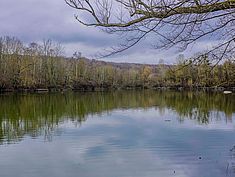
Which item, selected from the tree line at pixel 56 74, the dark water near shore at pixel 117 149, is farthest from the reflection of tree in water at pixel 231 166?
the tree line at pixel 56 74

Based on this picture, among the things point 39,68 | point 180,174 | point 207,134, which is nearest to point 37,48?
point 39,68

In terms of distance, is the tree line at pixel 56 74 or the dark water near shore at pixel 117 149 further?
the tree line at pixel 56 74

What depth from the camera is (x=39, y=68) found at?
205 feet

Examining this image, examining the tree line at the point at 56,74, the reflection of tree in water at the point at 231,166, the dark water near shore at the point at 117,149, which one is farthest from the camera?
the tree line at the point at 56,74

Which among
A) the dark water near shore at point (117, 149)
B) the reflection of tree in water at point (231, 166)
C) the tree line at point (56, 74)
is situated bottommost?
the dark water near shore at point (117, 149)

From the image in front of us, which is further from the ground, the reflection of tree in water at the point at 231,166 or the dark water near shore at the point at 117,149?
the reflection of tree in water at the point at 231,166

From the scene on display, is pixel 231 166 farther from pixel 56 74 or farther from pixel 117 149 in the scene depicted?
pixel 56 74

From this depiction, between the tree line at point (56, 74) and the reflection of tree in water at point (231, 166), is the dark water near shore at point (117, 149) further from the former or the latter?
the tree line at point (56, 74)

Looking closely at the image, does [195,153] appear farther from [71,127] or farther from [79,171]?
[71,127]

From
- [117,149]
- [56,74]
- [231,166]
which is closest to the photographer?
[231,166]

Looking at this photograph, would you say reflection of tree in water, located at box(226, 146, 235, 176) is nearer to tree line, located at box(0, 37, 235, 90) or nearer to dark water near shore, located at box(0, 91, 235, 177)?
→ dark water near shore, located at box(0, 91, 235, 177)

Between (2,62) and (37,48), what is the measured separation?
13.8 metres

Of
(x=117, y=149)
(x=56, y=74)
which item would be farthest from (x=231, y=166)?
(x=56, y=74)

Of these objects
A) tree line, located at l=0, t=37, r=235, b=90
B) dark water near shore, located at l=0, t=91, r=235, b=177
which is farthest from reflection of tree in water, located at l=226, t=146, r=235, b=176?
tree line, located at l=0, t=37, r=235, b=90
